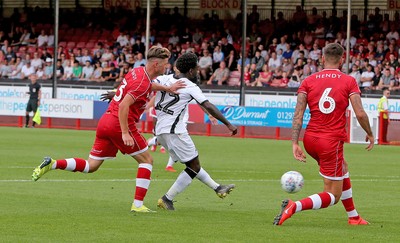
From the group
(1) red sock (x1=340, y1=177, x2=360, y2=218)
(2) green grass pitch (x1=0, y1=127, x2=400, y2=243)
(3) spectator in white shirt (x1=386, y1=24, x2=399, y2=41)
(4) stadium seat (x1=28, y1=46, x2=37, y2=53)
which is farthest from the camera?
(4) stadium seat (x1=28, y1=46, x2=37, y2=53)

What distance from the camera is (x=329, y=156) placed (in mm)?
11492

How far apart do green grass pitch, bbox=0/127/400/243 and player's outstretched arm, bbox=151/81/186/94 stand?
60.1 inches

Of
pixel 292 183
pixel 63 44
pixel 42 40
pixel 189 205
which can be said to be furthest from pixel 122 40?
pixel 292 183

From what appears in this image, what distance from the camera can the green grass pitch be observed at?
10812 mm

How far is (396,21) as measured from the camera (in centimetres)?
4088

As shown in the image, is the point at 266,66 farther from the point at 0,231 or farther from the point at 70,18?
the point at 0,231

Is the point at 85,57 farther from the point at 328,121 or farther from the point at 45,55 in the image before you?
the point at 328,121

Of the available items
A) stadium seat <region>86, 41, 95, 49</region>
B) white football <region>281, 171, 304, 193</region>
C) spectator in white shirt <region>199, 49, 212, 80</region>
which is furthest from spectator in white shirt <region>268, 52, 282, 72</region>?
white football <region>281, 171, 304, 193</region>

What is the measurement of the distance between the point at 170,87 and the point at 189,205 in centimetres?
187

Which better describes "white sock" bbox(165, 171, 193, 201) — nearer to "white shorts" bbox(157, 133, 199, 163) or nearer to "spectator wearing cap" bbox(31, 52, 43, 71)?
"white shorts" bbox(157, 133, 199, 163)

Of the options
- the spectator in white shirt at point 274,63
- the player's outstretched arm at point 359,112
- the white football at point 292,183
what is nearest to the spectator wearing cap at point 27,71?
the spectator in white shirt at point 274,63

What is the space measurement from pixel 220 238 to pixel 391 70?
88.4ft

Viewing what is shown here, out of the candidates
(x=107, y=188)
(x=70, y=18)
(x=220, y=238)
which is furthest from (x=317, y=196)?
(x=70, y=18)

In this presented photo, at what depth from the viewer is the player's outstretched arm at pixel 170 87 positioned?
13.1 metres
